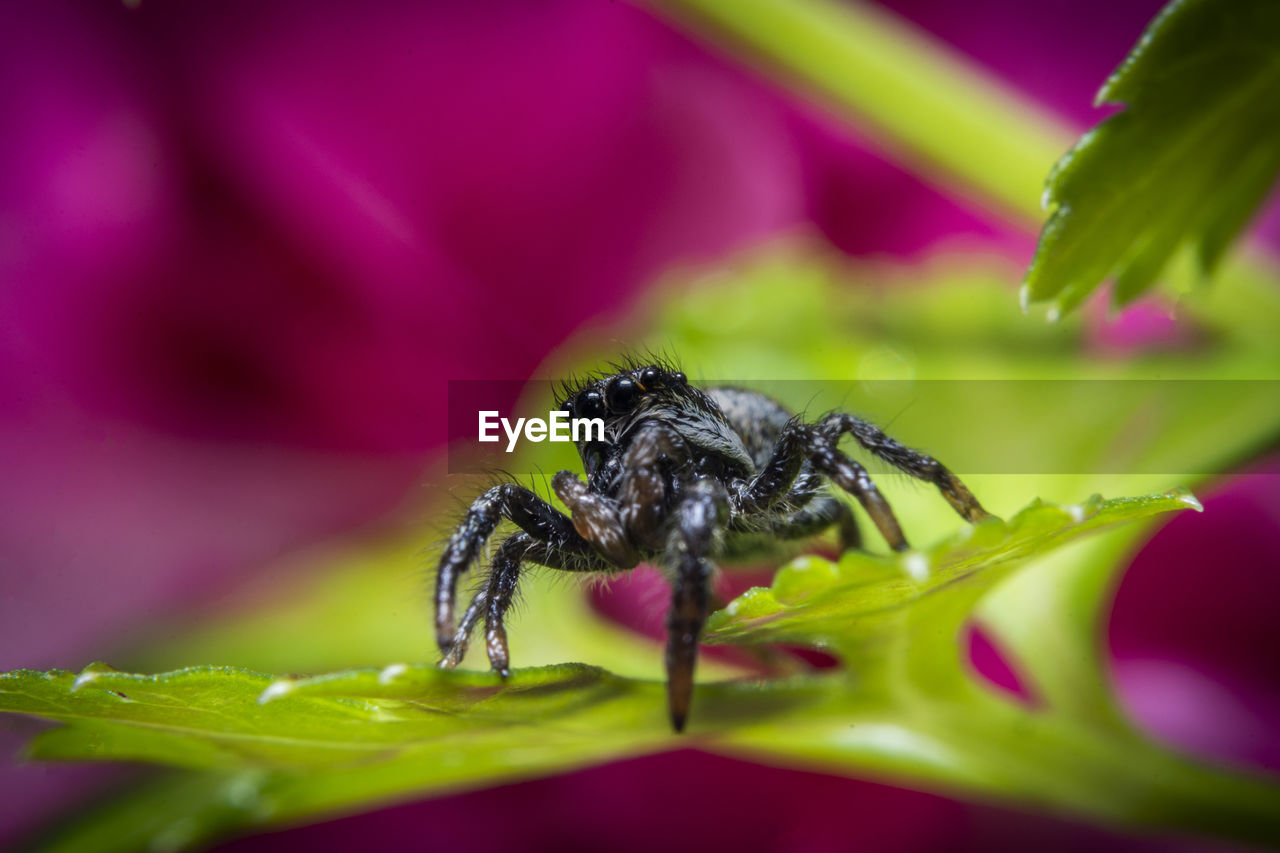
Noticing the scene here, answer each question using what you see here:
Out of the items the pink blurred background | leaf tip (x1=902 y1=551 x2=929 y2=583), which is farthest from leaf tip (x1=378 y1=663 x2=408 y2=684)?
the pink blurred background

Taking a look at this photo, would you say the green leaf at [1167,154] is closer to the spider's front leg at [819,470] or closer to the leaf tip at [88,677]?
the spider's front leg at [819,470]

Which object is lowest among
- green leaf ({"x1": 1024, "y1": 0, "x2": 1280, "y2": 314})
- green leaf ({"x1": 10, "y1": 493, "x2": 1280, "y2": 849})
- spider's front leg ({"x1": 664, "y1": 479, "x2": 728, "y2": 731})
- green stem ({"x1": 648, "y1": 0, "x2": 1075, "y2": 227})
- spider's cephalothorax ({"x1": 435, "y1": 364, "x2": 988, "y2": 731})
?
green leaf ({"x1": 10, "y1": 493, "x2": 1280, "y2": 849})

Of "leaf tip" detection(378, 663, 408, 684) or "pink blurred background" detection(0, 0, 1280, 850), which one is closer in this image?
"leaf tip" detection(378, 663, 408, 684)

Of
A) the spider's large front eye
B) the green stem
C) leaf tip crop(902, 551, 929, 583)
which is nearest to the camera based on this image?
leaf tip crop(902, 551, 929, 583)

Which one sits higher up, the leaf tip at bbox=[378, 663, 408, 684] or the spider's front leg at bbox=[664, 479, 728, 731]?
the spider's front leg at bbox=[664, 479, 728, 731]

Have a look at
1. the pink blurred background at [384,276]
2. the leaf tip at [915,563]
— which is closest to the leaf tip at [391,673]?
the leaf tip at [915,563]

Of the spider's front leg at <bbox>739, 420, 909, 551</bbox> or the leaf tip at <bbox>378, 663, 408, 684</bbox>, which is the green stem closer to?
the spider's front leg at <bbox>739, 420, 909, 551</bbox>

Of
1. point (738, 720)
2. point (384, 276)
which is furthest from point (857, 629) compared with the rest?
point (384, 276)
